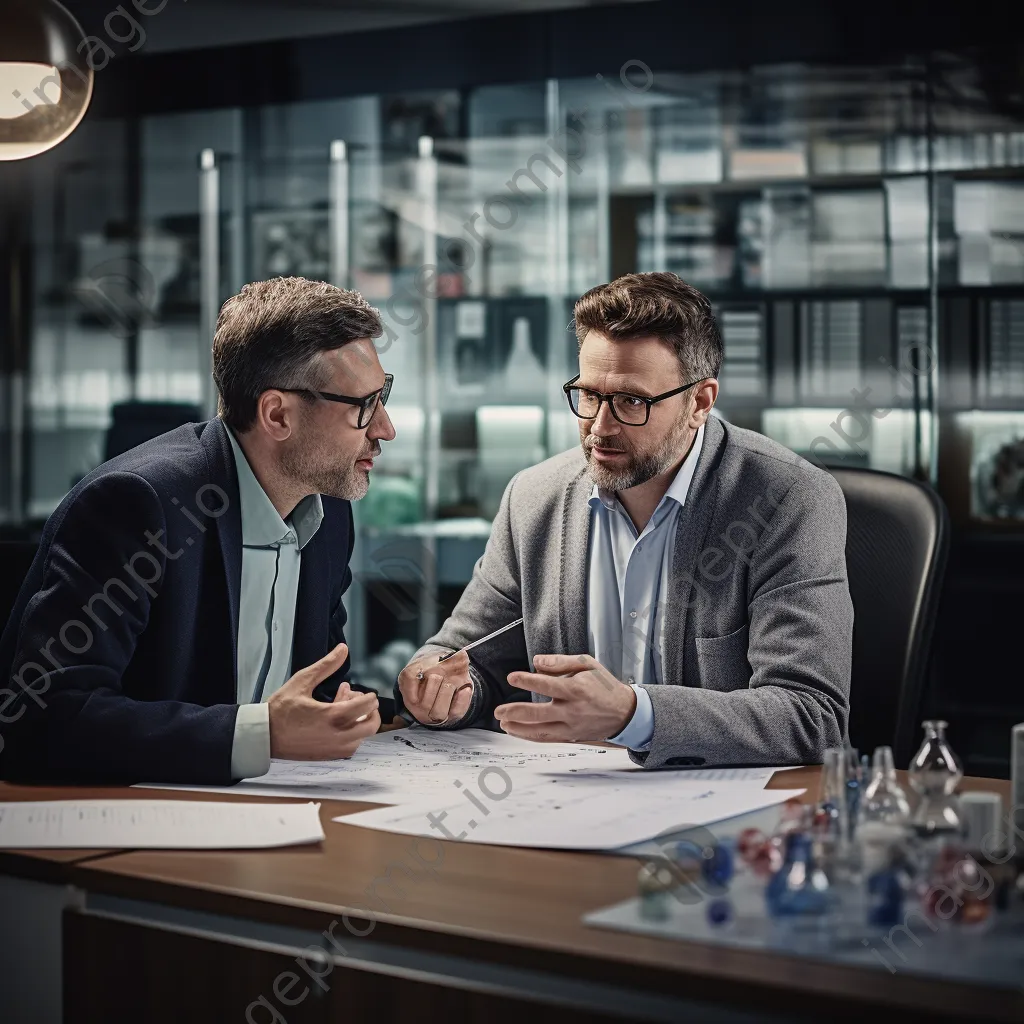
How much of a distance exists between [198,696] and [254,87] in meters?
2.89

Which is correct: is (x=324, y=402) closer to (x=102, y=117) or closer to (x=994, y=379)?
(x=994, y=379)

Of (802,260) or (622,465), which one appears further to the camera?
(802,260)

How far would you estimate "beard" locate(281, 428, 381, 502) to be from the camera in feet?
7.15

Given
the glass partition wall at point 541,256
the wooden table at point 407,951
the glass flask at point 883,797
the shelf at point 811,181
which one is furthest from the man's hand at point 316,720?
the shelf at point 811,181

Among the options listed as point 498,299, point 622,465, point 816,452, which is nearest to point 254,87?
point 498,299

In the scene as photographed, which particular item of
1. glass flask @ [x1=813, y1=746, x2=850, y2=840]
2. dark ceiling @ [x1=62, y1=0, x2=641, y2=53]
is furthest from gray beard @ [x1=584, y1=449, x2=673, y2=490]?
dark ceiling @ [x1=62, y1=0, x2=641, y2=53]

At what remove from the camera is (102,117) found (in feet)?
15.4

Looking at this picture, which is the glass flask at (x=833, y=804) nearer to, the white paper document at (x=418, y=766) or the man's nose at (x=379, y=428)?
the white paper document at (x=418, y=766)

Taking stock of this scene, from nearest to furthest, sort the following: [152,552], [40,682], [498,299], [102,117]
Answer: [40,682] → [152,552] → [498,299] → [102,117]

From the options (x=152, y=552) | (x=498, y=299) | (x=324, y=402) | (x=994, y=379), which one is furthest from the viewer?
(x=498, y=299)

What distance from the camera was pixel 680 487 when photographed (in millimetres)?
2232

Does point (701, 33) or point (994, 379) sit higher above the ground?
point (701, 33)

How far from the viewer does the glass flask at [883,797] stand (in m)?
1.42

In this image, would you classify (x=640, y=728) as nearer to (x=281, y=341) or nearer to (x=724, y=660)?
(x=724, y=660)
